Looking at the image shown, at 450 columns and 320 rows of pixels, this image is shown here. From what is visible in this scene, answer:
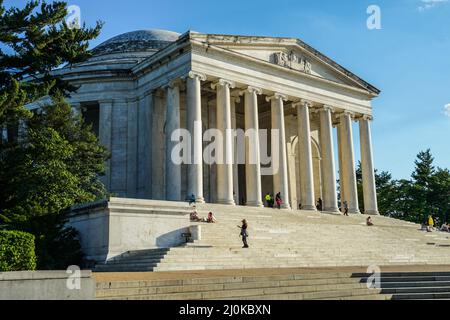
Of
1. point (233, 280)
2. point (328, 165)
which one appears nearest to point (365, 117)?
point (328, 165)

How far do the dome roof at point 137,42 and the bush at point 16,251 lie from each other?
40037 mm

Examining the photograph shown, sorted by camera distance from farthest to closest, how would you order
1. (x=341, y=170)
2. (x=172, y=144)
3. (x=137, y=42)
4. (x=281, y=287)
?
(x=137, y=42) → (x=341, y=170) → (x=172, y=144) → (x=281, y=287)

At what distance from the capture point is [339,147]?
170 feet

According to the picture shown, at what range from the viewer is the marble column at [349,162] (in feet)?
162

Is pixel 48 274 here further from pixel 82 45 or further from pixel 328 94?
pixel 328 94

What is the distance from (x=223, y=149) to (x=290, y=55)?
12357mm

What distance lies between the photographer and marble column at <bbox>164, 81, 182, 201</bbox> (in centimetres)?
3822

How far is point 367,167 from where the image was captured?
51.5 metres

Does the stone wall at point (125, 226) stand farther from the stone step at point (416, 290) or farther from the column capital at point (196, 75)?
the column capital at point (196, 75)

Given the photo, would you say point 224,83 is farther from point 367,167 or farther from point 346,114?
point 367,167

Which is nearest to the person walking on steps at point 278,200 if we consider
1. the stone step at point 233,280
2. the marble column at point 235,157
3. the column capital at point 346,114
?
the marble column at point 235,157

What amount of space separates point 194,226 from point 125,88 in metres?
23.5

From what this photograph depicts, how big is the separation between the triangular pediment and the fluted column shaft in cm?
519
